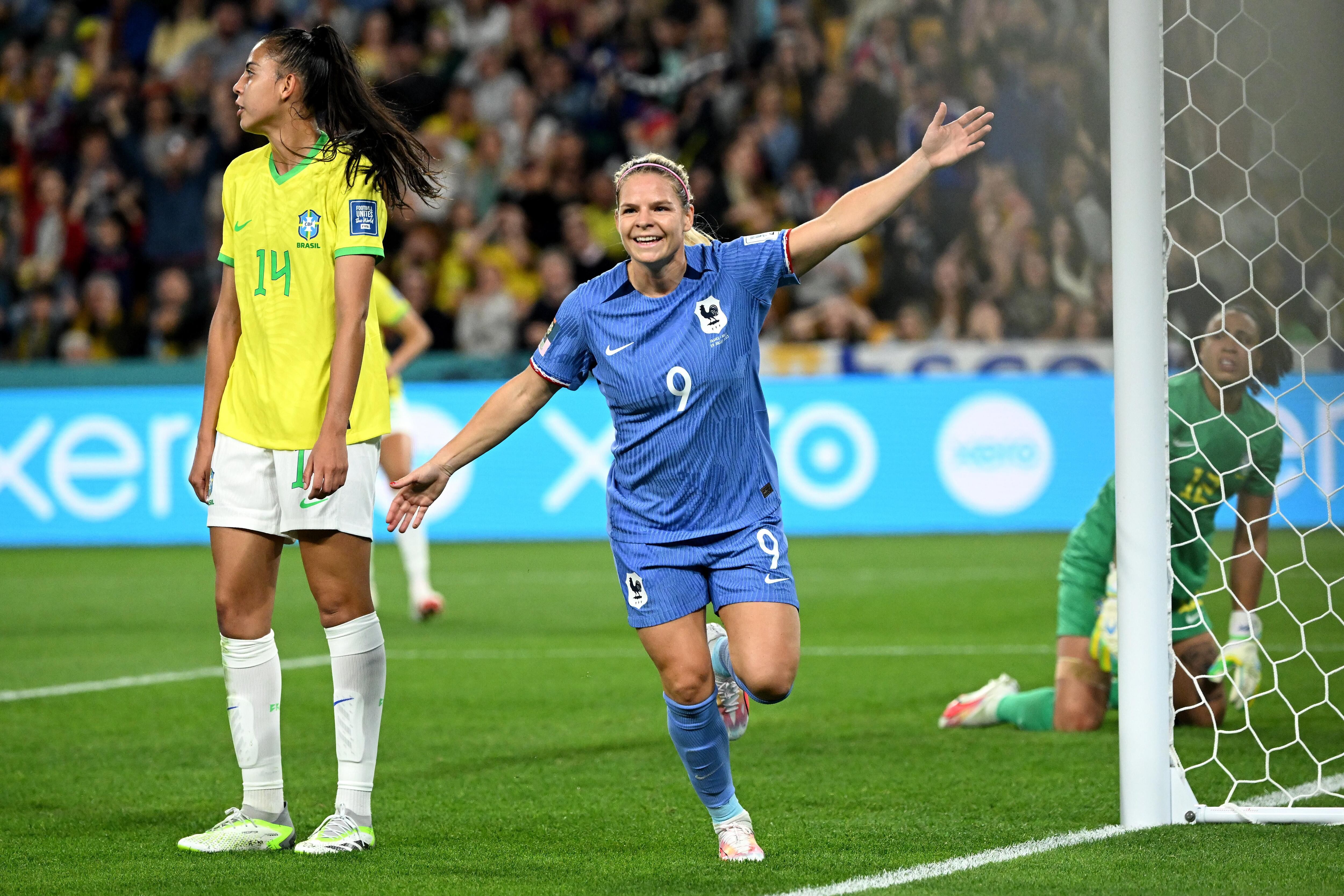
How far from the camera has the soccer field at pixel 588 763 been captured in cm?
393

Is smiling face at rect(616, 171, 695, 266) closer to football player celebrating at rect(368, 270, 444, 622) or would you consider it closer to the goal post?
the goal post

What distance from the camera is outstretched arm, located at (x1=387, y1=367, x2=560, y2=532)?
13.3 ft

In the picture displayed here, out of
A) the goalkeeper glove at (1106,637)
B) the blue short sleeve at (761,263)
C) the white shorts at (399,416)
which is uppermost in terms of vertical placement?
the blue short sleeve at (761,263)

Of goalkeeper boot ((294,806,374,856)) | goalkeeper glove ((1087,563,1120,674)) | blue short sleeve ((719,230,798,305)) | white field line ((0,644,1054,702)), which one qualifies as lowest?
white field line ((0,644,1054,702))

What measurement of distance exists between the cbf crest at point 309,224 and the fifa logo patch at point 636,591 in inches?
44.8

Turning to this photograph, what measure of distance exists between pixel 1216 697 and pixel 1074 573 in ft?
2.09

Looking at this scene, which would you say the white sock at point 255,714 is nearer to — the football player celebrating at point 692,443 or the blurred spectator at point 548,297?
the football player celebrating at point 692,443

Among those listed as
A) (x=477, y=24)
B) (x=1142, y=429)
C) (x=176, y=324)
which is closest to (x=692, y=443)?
(x=1142, y=429)

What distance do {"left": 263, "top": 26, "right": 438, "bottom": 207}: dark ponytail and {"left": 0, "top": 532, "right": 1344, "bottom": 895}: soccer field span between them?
5.49 ft

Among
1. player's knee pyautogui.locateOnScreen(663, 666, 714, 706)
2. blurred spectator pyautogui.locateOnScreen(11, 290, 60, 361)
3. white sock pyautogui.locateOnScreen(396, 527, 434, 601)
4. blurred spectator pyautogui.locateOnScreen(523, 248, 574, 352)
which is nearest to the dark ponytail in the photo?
player's knee pyautogui.locateOnScreen(663, 666, 714, 706)

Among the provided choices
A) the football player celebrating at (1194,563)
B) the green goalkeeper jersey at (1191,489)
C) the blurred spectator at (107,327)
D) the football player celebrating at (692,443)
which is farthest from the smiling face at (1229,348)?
the blurred spectator at (107,327)

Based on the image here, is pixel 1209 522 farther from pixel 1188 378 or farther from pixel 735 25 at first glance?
pixel 735 25

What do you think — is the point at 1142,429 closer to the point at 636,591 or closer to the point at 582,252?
the point at 636,591

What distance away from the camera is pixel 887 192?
13.1ft
